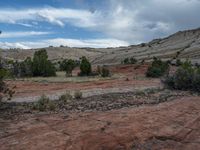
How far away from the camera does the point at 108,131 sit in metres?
11.5

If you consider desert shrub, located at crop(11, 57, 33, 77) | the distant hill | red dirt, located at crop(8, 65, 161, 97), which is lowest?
red dirt, located at crop(8, 65, 161, 97)

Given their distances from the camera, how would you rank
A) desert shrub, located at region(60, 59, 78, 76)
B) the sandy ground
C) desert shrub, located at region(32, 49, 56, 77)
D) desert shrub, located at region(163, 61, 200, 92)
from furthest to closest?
desert shrub, located at region(60, 59, 78, 76) < desert shrub, located at region(32, 49, 56, 77) < desert shrub, located at region(163, 61, 200, 92) < the sandy ground

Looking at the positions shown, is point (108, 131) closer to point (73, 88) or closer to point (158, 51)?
point (73, 88)

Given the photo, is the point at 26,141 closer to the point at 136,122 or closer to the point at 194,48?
the point at 136,122

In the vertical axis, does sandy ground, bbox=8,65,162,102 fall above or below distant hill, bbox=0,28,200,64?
below

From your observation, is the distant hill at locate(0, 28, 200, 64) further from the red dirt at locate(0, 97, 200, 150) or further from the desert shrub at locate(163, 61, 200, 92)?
the red dirt at locate(0, 97, 200, 150)

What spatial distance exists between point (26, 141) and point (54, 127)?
1.54 meters

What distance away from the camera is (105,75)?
41.2 metres

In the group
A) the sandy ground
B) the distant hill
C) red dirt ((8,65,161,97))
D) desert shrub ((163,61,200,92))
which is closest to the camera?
the sandy ground

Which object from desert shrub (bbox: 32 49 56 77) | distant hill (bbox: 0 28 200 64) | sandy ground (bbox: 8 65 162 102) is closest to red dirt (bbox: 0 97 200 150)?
sandy ground (bbox: 8 65 162 102)

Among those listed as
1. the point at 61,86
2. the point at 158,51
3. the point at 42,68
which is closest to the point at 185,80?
the point at 61,86

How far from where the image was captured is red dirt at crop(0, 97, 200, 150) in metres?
Answer: 10.5

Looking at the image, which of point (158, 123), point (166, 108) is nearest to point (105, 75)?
point (166, 108)

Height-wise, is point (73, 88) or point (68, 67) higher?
point (68, 67)
